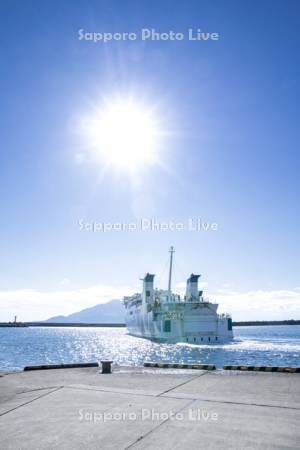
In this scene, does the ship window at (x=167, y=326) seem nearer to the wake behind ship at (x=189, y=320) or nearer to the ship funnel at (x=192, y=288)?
the wake behind ship at (x=189, y=320)

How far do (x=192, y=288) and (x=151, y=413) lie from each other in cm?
7513

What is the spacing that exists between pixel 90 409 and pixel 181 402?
204 centimetres

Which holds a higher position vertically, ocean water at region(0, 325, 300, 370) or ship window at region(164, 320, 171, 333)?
ship window at region(164, 320, 171, 333)

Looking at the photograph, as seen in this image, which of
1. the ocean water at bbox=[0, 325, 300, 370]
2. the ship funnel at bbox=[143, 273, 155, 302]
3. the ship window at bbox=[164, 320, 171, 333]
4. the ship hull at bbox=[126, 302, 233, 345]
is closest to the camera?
the ocean water at bbox=[0, 325, 300, 370]

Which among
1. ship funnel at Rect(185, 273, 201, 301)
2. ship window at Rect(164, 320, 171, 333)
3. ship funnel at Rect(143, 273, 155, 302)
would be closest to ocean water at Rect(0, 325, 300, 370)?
ship window at Rect(164, 320, 171, 333)

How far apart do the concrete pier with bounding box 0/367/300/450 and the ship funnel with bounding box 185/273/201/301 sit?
69.2 m

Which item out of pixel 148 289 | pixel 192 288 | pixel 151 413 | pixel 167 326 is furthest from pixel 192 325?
pixel 151 413

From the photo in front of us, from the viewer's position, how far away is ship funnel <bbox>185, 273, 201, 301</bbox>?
80.2m

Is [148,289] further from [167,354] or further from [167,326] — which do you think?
[167,354]

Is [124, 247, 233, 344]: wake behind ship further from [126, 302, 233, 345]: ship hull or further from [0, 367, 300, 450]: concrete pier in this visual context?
[0, 367, 300, 450]: concrete pier

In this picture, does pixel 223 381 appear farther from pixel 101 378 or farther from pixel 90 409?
pixel 90 409

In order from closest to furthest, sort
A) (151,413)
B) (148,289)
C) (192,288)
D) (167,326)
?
1. (151,413)
2. (167,326)
3. (192,288)
4. (148,289)

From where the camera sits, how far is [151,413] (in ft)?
24.2

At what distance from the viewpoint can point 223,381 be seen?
1128 cm
